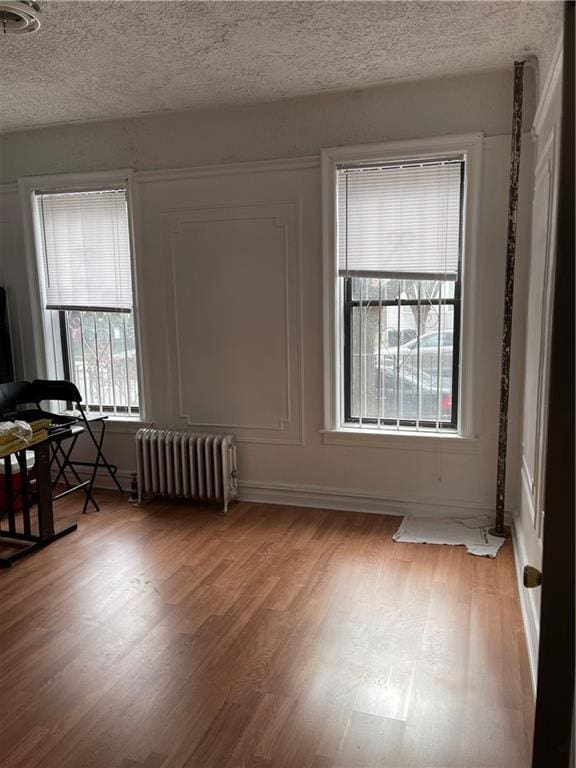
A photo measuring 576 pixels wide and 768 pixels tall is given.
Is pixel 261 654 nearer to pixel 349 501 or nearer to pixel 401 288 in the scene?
pixel 349 501

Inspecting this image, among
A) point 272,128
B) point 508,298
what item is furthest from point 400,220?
point 272,128

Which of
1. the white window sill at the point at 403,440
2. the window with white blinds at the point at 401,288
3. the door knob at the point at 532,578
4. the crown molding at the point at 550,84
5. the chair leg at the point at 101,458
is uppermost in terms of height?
the crown molding at the point at 550,84

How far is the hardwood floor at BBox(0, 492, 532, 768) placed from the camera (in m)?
1.97

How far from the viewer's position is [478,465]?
3.74 metres

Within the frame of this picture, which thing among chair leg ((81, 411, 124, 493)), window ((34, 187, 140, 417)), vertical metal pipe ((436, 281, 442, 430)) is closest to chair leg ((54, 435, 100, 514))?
chair leg ((81, 411, 124, 493))

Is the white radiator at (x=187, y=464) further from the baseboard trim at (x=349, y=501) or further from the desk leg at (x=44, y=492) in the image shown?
the desk leg at (x=44, y=492)

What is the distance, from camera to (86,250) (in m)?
4.50

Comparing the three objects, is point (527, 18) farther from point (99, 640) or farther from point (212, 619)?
point (99, 640)

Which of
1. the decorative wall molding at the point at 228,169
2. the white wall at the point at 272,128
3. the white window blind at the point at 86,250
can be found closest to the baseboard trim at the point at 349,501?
the white window blind at the point at 86,250

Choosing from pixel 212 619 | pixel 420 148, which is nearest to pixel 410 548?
pixel 212 619

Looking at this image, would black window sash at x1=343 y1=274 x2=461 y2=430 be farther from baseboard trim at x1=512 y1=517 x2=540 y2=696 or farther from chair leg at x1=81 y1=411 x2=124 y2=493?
chair leg at x1=81 y1=411 x2=124 y2=493

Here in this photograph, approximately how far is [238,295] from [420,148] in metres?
1.54

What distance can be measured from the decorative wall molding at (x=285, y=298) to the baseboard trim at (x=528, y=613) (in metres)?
1.60

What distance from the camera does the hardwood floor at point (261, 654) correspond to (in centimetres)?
197
